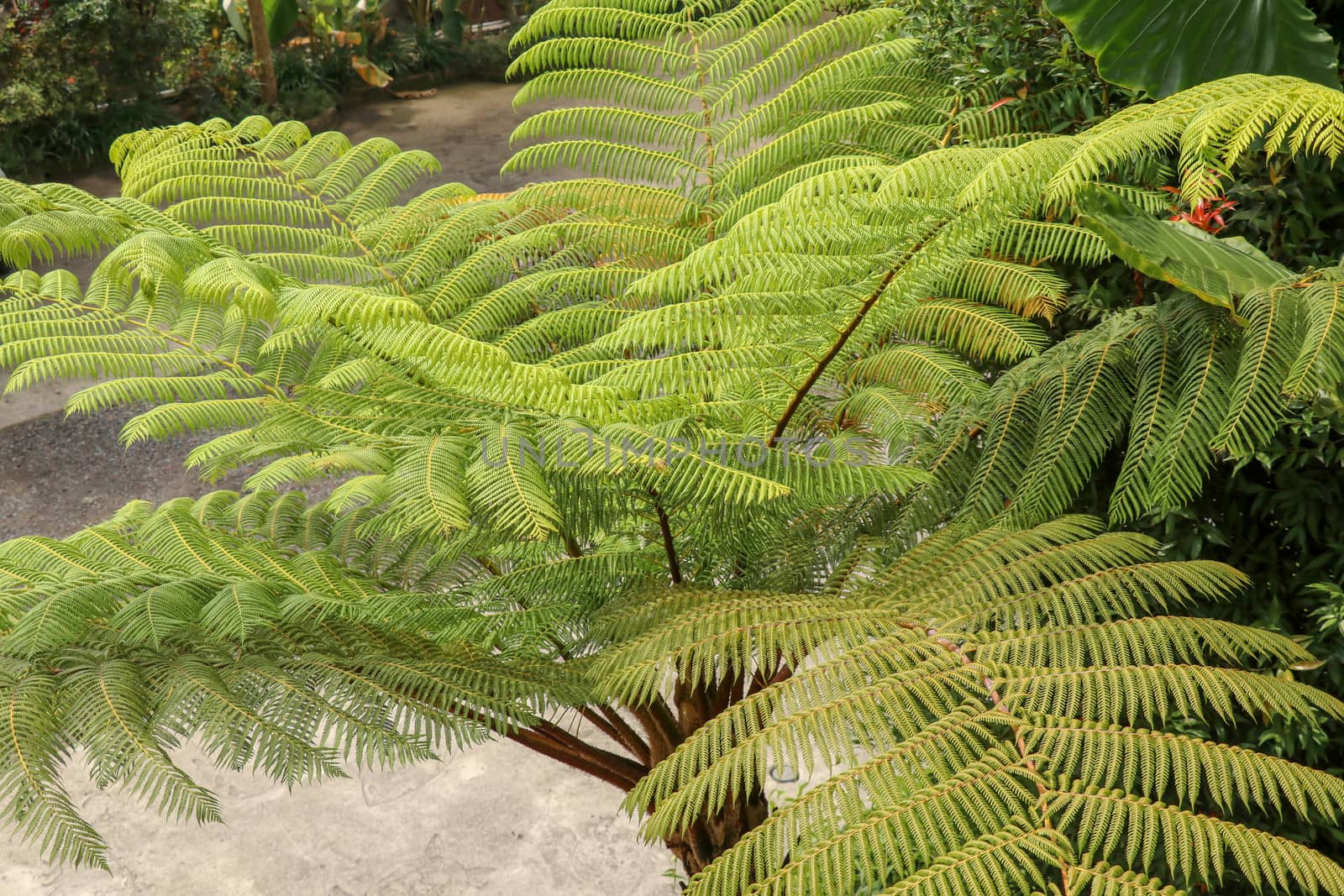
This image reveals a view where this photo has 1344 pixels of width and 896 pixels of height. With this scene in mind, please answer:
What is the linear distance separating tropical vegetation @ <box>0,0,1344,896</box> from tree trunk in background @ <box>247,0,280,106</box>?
6.54m

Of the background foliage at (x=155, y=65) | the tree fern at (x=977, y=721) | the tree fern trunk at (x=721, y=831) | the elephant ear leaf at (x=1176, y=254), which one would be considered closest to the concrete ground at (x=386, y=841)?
the tree fern trunk at (x=721, y=831)

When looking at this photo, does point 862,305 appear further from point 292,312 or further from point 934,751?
point 292,312

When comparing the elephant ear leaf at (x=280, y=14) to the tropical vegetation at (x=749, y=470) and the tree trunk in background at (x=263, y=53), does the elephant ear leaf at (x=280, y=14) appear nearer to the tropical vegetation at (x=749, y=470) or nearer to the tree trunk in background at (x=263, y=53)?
the tree trunk in background at (x=263, y=53)

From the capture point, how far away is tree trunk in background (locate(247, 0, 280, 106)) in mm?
8039

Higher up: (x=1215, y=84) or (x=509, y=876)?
(x=1215, y=84)

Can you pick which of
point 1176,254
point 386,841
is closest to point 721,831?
point 1176,254

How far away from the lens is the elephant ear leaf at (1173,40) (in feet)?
6.57

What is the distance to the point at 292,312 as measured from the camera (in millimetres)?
1519

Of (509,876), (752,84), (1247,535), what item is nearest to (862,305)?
(1247,535)

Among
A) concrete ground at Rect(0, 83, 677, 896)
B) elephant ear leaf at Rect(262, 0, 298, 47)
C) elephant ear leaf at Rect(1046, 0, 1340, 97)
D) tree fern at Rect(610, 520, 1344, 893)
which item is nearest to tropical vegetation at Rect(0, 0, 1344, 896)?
tree fern at Rect(610, 520, 1344, 893)

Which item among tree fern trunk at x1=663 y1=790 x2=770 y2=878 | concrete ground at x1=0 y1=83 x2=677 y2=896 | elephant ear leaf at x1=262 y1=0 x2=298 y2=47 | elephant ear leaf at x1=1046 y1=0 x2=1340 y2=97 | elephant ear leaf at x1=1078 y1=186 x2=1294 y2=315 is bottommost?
concrete ground at x1=0 y1=83 x2=677 y2=896

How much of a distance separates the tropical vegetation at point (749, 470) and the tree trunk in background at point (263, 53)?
6538 mm

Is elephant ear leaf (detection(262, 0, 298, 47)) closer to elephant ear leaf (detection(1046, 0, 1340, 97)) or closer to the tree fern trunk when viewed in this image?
elephant ear leaf (detection(1046, 0, 1340, 97))

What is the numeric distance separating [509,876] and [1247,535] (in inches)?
90.9
